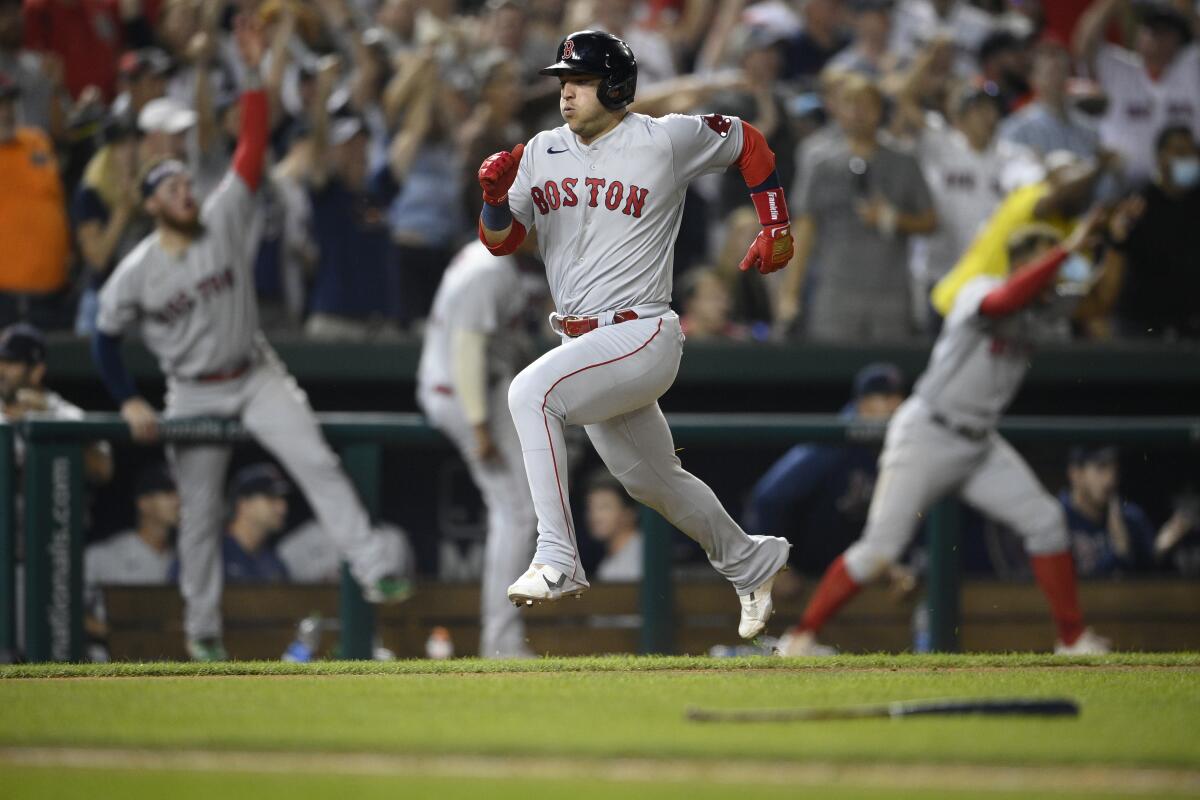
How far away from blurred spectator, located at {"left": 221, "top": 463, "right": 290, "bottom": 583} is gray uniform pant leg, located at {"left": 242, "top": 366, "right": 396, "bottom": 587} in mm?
824

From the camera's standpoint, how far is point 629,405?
5.33m

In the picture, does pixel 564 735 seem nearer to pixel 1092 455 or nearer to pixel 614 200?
pixel 614 200

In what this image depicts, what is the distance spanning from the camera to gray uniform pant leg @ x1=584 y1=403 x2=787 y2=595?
551 cm

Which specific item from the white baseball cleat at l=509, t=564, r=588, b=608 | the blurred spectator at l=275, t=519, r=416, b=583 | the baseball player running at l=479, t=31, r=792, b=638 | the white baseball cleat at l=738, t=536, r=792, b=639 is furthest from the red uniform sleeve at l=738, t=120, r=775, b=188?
the blurred spectator at l=275, t=519, r=416, b=583

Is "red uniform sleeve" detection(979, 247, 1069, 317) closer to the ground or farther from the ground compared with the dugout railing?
farther from the ground

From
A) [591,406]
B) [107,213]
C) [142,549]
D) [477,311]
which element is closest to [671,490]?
[591,406]

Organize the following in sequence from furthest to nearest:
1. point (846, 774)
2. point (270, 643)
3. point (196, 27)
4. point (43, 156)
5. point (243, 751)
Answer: point (196, 27) < point (43, 156) < point (270, 643) < point (243, 751) < point (846, 774)

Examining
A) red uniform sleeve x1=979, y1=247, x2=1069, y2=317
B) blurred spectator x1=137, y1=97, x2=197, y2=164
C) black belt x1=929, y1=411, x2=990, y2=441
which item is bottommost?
black belt x1=929, y1=411, x2=990, y2=441

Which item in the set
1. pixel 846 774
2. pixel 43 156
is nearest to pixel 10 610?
pixel 43 156

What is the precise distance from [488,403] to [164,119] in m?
2.19

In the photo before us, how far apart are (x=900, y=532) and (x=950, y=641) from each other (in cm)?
82

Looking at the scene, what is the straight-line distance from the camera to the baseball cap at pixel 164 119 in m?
8.73

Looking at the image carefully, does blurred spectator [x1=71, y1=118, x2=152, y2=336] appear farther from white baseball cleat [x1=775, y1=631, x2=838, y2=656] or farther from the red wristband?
the red wristband

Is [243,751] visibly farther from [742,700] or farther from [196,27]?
[196,27]
